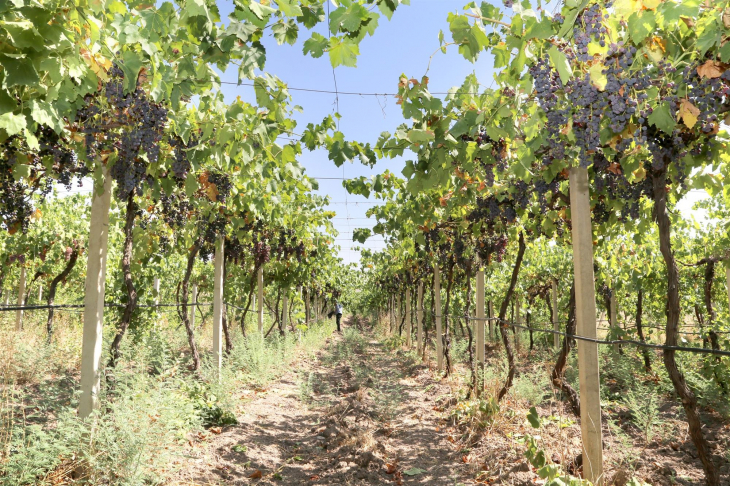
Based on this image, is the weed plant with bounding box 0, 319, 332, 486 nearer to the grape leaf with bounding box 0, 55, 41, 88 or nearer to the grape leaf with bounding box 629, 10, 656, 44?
the grape leaf with bounding box 0, 55, 41, 88

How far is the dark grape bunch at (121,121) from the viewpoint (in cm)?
310

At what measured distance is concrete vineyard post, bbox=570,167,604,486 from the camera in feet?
10.7

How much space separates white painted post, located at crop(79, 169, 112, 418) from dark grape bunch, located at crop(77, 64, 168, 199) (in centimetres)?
44

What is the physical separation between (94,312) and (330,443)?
2771 mm

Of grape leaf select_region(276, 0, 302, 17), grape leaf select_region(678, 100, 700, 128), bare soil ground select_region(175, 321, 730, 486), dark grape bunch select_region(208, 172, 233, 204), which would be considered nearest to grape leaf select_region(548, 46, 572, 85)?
grape leaf select_region(678, 100, 700, 128)

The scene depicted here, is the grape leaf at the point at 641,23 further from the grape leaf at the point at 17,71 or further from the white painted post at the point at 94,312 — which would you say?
the white painted post at the point at 94,312

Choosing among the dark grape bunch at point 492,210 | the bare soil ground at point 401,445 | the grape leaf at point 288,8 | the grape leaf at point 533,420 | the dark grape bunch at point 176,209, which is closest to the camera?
the grape leaf at point 288,8

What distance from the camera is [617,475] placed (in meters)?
3.43

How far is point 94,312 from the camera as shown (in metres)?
3.68

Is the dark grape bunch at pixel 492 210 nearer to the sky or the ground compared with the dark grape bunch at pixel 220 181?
nearer to the ground

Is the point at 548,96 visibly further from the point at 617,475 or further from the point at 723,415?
the point at 723,415

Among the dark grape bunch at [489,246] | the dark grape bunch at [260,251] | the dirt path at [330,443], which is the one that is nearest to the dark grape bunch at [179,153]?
the dirt path at [330,443]

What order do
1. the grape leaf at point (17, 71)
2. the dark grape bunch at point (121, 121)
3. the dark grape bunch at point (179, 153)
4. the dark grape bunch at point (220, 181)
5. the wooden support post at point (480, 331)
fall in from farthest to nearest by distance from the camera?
the wooden support post at point (480, 331), the dark grape bunch at point (220, 181), the dark grape bunch at point (179, 153), the dark grape bunch at point (121, 121), the grape leaf at point (17, 71)

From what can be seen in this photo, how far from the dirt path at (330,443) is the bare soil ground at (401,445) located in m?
0.01
